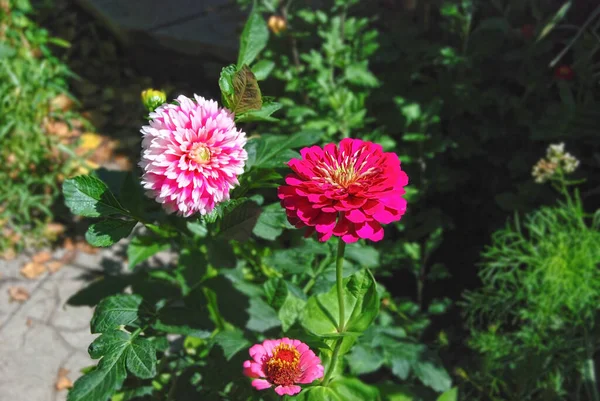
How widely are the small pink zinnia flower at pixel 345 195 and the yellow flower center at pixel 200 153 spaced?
0.16 m

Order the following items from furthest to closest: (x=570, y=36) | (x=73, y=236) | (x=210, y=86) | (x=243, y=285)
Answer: (x=210, y=86)
(x=73, y=236)
(x=570, y=36)
(x=243, y=285)

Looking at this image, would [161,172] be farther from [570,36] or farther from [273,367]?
[570,36]

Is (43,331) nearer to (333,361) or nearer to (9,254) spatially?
(9,254)

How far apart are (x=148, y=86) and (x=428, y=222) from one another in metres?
1.87

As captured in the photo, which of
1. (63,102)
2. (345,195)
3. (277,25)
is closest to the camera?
(345,195)

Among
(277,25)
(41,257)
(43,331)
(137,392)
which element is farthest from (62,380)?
(277,25)

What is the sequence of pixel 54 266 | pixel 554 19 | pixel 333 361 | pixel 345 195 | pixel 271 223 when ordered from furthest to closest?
pixel 54 266, pixel 554 19, pixel 271 223, pixel 333 361, pixel 345 195

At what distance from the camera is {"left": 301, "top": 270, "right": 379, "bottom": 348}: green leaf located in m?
1.44

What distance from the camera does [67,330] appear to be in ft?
8.88

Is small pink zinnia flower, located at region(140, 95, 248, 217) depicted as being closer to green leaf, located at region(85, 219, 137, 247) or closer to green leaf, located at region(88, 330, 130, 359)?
green leaf, located at region(85, 219, 137, 247)

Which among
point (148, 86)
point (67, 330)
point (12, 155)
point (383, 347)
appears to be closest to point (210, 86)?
point (148, 86)

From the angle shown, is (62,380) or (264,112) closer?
(264,112)

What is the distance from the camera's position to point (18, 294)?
9.27 ft

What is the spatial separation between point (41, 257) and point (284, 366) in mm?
1968
